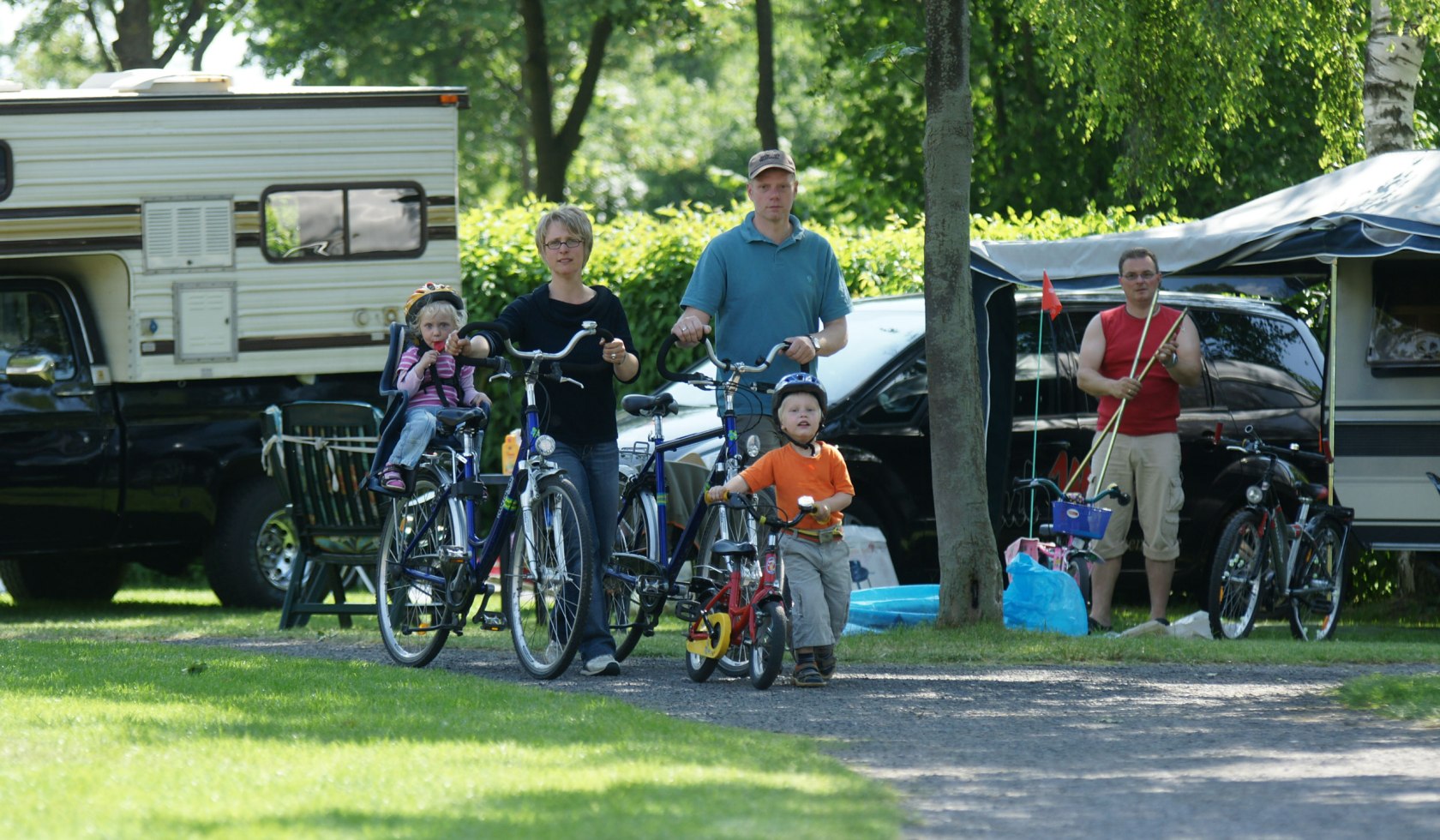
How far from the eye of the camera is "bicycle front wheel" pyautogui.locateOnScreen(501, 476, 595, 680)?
768cm

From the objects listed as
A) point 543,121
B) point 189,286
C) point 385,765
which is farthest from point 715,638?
point 543,121

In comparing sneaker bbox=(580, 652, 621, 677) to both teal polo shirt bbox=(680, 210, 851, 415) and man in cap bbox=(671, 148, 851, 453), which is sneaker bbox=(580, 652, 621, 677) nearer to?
man in cap bbox=(671, 148, 851, 453)

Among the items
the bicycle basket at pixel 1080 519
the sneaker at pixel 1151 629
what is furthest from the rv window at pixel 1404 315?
the sneaker at pixel 1151 629

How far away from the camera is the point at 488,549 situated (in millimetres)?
8164

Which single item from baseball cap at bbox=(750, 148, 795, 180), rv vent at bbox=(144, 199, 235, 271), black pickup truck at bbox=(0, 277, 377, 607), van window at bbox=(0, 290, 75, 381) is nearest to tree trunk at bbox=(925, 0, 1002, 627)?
baseball cap at bbox=(750, 148, 795, 180)

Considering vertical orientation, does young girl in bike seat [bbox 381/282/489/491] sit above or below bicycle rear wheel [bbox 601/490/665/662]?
above

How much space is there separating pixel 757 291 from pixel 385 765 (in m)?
3.33

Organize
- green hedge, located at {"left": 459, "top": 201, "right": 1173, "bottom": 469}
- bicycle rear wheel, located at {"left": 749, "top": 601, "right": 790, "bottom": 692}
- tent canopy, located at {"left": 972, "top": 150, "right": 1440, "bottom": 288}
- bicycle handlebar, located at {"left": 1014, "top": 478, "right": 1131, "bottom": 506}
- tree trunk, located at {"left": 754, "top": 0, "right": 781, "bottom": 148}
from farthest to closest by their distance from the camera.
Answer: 1. tree trunk, located at {"left": 754, "top": 0, "right": 781, "bottom": 148}
2. green hedge, located at {"left": 459, "top": 201, "right": 1173, "bottom": 469}
3. bicycle handlebar, located at {"left": 1014, "top": 478, "right": 1131, "bottom": 506}
4. tent canopy, located at {"left": 972, "top": 150, "right": 1440, "bottom": 288}
5. bicycle rear wheel, located at {"left": 749, "top": 601, "right": 790, "bottom": 692}

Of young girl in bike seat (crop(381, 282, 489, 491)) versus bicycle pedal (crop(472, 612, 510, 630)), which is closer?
bicycle pedal (crop(472, 612, 510, 630))

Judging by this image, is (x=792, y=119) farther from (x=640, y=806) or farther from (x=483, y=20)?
(x=640, y=806)

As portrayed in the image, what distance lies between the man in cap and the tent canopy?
7.62 ft

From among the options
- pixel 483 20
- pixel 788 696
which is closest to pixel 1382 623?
pixel 788 696

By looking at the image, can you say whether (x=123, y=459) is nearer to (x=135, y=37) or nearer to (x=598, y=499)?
(x=598, y=499)

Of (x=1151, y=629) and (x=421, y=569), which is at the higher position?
(x=421, y=569)
